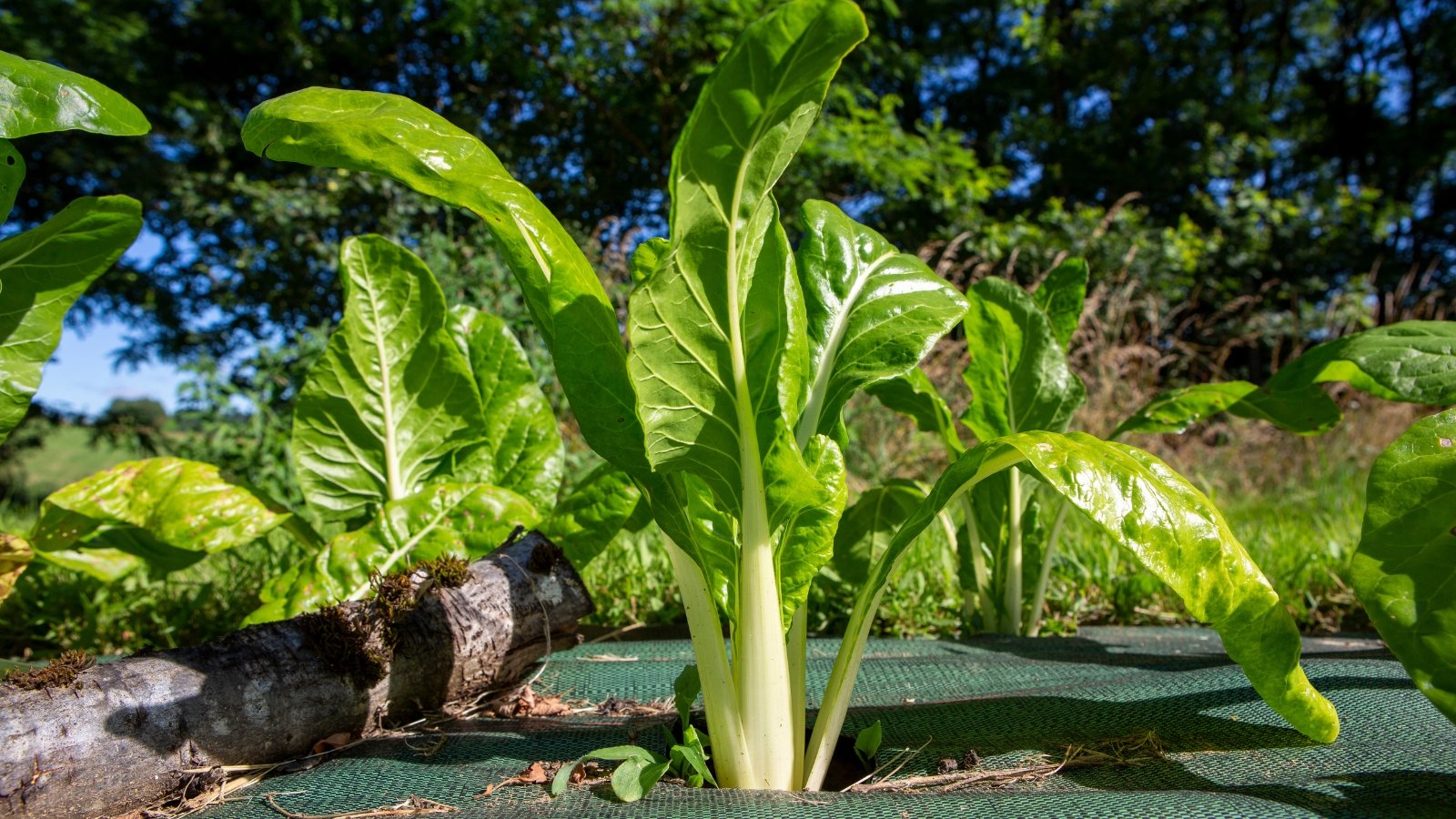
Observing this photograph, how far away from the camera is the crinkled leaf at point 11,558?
6.15 ft

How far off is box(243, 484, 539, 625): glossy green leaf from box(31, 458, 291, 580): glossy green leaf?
0.24 m

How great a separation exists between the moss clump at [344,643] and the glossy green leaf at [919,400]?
1.18 m

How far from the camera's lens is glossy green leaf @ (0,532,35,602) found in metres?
1.87

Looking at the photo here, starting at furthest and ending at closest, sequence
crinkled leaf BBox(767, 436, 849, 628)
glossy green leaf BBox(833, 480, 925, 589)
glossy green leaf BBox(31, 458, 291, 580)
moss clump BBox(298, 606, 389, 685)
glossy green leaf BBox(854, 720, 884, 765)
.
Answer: glossy green leaf BBox(833, 480, 925, 589)
glossy green leaf BBox(31, 458, 291, 580)
moss clump BBox(298, 606, 389, 685)
glossy green leaf BBox(854, 720, 884, 765)
crinkled leaf BBox(767, 436, 849, 628)

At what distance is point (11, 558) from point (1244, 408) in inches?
108

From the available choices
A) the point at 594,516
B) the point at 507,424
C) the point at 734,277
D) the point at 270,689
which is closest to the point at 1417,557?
the point at 734,277

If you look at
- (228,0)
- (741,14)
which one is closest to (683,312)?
(741,14)

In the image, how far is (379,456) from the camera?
6.75 ft

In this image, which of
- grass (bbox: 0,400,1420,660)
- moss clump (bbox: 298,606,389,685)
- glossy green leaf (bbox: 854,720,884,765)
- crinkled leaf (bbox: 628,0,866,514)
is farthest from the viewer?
grass (bbox: 0,400,1420,660)

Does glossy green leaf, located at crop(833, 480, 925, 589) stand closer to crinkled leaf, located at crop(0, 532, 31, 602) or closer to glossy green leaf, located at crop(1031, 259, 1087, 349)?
glossy green leaf, located at crop(1031, 259, 1087, 349)

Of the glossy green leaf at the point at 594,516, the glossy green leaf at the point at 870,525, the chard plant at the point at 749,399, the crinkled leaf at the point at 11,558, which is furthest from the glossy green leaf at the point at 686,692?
the crinkled leaf at the point at 11,558

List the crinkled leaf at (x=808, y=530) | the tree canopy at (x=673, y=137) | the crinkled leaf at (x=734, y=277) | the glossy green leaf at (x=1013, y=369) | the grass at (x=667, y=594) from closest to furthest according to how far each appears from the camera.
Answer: the crinkled leaf at (x=734, y=277), the crinkled leaf at (x=808, y=530), the glossy green leaf at (x=1013, y=369), the grass at (x=667, y=594), the tree canopy at (x=673, y=137)

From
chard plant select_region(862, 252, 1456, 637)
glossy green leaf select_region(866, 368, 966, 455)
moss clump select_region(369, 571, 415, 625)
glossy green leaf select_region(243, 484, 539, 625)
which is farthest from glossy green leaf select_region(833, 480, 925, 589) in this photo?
moss clump select_region(369, 571, 415, 625)

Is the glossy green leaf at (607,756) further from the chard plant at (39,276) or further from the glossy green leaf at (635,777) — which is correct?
the chard plant at (39,276)
